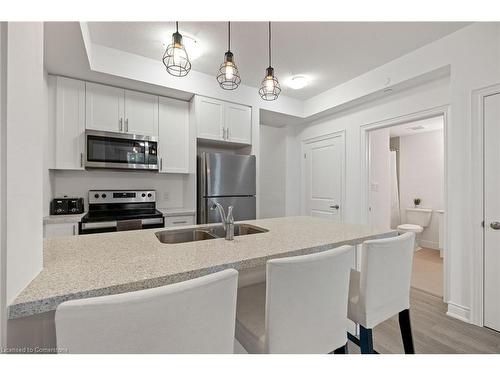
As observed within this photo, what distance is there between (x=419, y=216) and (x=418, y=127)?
170 cm

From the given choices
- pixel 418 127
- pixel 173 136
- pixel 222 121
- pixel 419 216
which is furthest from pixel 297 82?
pixel 419 216

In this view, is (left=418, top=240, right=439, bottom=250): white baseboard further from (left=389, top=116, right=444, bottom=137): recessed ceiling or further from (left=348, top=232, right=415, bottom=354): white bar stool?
(left=348, top=232, right=415, bottom=354): white bar stool

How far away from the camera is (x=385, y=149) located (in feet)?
13.0

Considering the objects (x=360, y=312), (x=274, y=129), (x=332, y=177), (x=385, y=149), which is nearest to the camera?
(x=360, y=312)

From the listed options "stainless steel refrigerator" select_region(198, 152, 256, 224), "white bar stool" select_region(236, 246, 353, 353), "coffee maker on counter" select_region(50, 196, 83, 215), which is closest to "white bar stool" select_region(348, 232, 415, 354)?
"white bar stool" select_region(236, 246, 353, 353)

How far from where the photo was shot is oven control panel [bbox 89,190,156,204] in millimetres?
2797

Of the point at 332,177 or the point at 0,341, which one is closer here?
the point at 0,341

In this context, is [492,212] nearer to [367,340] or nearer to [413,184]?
[367,340]

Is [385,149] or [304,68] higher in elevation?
[304,68]

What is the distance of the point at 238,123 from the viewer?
127 inches
